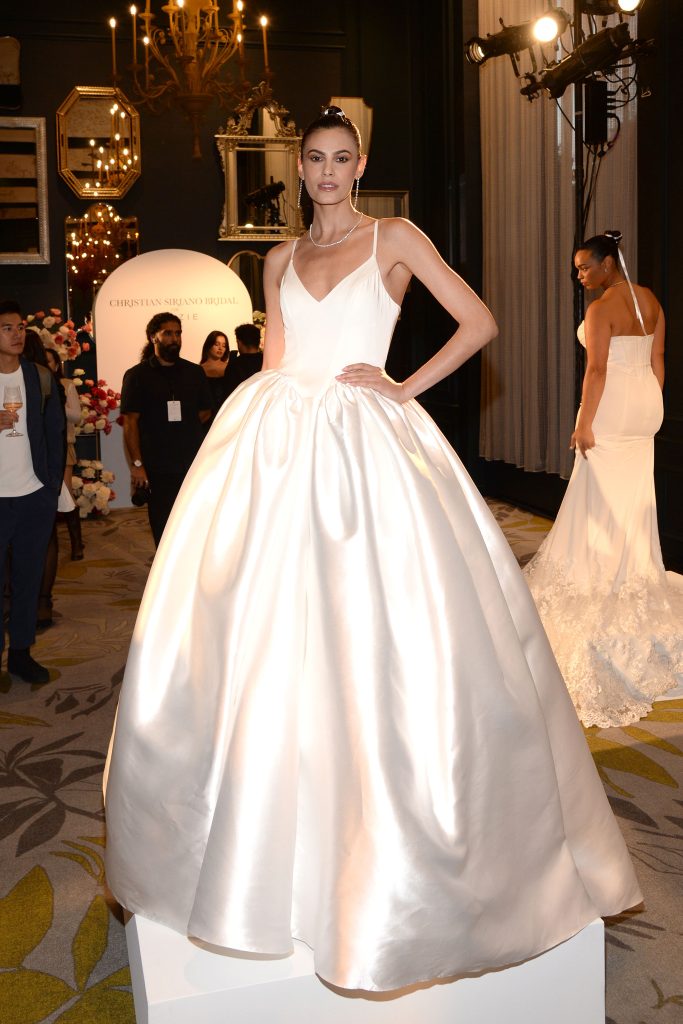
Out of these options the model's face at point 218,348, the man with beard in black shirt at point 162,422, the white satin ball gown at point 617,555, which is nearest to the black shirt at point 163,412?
the man with beard in black shirt at point 162,422

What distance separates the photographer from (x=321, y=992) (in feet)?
6.82

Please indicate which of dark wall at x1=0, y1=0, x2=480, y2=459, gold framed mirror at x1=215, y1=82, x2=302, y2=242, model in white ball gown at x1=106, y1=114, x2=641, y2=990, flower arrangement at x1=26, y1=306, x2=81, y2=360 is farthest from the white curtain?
model in white ball gown at x1=106, y1=114, x2=641, y2=990

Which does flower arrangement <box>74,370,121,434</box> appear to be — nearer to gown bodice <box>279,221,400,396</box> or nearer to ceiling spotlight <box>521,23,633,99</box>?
ceiling spotlight <box>521,23,633,99</box>

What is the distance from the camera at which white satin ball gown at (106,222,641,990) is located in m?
2.01

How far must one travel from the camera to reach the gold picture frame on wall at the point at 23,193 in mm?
9594

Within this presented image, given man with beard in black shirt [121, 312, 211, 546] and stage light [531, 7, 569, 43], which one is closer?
man with beard in black shirt [121, 312, 211, 546]

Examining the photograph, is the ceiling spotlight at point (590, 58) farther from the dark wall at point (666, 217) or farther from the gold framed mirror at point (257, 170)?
the gold framed mirror at point (257, 170)

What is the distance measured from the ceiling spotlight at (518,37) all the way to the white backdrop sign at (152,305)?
361 cm

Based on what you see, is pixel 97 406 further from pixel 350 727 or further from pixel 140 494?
pixel 350 727

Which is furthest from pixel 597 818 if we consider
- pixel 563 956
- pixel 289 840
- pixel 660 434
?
pixel 660 434

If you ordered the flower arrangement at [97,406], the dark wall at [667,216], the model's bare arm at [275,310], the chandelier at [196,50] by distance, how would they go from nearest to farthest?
the model's bare arm at [275,310], the dark wall at [667,216], the chandelier at [196,50], the flower arrangement at [97,406]

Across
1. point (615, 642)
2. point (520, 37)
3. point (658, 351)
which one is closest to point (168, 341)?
point (658, 351)

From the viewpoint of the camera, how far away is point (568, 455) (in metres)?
7.86

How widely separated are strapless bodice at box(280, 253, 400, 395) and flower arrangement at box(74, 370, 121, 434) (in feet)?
20.7
